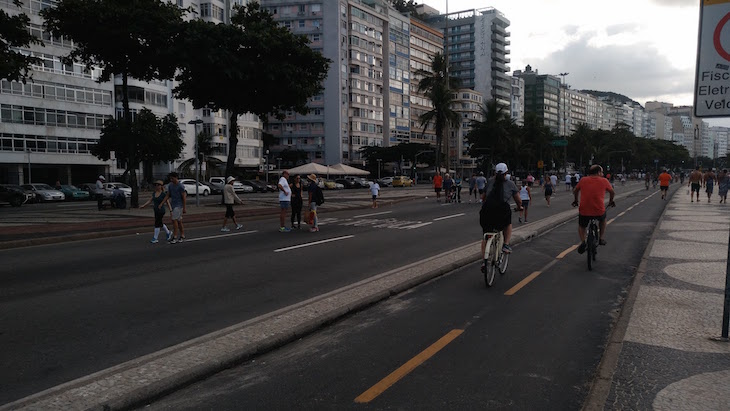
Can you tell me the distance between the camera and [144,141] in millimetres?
48344

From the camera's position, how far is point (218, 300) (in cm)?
748

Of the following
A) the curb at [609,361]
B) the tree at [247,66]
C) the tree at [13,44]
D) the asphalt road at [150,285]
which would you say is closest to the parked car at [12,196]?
the tree at [247,66]

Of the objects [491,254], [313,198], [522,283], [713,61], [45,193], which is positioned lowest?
[522,283]

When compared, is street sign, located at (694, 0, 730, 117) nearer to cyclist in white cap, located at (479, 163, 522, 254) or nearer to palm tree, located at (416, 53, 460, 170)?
cyclist in white cap, located at (479, 163, 522, 254)

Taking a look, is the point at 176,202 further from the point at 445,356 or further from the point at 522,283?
the point at 445,356

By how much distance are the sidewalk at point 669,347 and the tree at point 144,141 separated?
1776 inches

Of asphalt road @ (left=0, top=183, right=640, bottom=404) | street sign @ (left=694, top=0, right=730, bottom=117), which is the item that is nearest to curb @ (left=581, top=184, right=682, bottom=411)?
street sign @ (left=694, top=0, right=730, bottom=117)

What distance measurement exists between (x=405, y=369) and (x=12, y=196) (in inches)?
1413

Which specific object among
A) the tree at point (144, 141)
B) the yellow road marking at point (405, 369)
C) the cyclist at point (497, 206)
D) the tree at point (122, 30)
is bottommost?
the yellow road marking at point (405, 369)

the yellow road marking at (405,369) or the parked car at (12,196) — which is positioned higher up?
the parked car at (12,196)

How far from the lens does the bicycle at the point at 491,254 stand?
27.0 ft

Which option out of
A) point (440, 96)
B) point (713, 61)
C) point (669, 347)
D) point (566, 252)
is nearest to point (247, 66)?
point (566, 252)

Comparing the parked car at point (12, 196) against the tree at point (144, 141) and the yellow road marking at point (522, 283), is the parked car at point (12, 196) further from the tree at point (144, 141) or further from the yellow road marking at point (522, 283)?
the yellow road marking at point (522, 283)

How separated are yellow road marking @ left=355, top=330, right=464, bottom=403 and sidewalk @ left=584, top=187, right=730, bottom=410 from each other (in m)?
1.49
